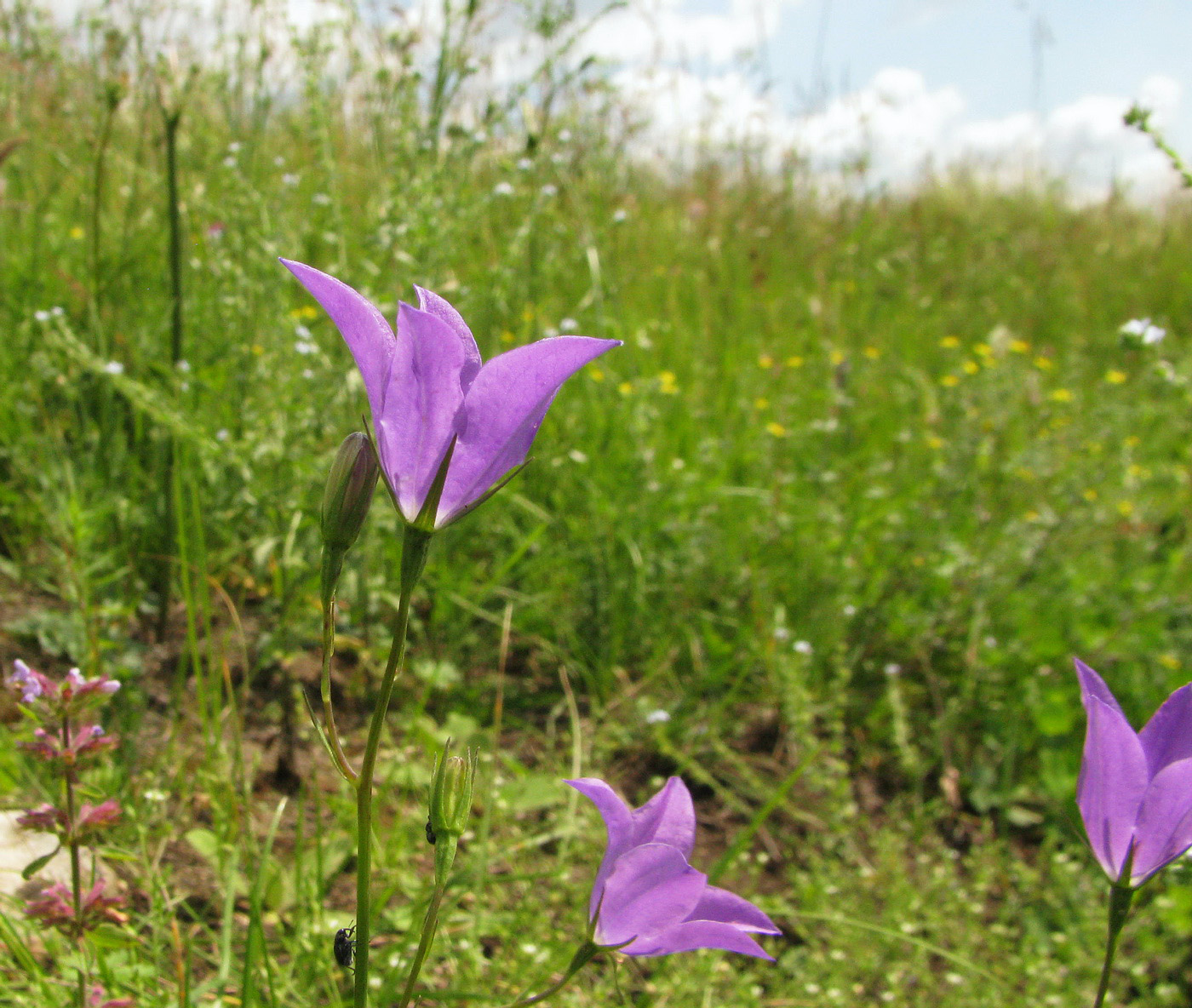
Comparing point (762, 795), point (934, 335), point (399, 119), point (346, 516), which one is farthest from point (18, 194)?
point (934, 335)

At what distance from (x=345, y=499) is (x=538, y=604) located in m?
1.46

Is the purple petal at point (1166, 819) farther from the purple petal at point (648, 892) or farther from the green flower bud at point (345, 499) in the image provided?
the green flower bud at point (345, 499)

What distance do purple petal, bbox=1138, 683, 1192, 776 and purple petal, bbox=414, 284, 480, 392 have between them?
1.78ft

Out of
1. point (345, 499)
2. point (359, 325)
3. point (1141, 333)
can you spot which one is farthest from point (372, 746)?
point (1141, 333)


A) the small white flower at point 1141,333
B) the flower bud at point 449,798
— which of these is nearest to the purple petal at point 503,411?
the flower bud at point 449,798

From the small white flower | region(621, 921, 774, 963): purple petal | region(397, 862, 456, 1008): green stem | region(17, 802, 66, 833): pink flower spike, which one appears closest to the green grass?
the small white flower

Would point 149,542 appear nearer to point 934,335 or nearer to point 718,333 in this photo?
point 718,333

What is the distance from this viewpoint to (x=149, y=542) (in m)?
1.87

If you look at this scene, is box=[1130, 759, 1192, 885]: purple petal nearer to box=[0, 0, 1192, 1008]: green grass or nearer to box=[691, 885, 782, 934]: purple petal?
box=[691, 885, 782, 934]: purple petal

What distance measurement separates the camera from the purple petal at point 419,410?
0.57m

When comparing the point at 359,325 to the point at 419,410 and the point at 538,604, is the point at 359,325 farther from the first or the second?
the point at 538,604

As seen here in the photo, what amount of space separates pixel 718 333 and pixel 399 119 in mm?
2043

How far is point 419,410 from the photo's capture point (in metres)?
0.60

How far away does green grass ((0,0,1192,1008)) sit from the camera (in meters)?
1.41
